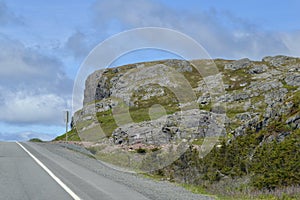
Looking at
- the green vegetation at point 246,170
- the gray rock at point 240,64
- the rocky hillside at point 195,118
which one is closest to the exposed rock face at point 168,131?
the rocky hillside at point 195,118

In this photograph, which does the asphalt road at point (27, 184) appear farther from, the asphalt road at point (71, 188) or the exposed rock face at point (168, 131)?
the exposed rock face at point (168, 131)

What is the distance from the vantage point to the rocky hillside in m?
22.3

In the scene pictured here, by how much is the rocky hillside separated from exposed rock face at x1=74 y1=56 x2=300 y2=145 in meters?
0.20

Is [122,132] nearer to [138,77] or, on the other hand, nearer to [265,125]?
[265,125]

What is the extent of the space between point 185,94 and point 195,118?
258 ft

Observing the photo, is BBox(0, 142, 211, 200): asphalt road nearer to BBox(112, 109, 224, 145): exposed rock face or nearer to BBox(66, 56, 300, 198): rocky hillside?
BBox(66, 56, 300, 198): rocky hillside

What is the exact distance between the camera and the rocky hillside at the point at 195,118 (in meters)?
22.3

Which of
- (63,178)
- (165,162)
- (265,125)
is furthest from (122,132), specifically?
(63,178)

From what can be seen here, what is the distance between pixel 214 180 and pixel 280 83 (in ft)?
381

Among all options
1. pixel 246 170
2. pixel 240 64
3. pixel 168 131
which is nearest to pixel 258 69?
pixel 240 64

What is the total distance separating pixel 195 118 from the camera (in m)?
72.7

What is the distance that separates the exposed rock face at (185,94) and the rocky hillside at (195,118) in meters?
0.20

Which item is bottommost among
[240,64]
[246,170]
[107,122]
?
[246,170]

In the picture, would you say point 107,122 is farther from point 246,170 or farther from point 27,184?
point 27,184
